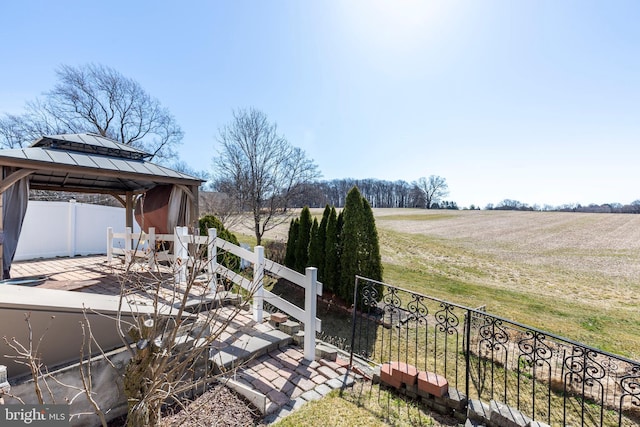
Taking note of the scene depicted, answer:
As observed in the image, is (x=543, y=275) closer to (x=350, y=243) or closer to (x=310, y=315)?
(x=350, y=243)

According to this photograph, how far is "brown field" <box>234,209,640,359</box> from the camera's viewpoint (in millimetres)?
7359

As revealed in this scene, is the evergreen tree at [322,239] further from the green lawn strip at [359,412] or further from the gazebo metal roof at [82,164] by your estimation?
the green lawn strip at [359,412]

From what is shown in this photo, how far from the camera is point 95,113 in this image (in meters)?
17.2

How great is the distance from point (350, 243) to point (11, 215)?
7.09 metres

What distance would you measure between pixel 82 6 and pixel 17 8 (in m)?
2.01

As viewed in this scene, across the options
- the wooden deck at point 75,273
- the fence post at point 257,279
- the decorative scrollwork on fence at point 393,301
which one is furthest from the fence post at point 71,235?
the decorative scrollwork on fence at point 393,301

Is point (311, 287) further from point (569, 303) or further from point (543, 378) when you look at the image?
point (569, 303)

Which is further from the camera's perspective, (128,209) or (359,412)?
(128,209)

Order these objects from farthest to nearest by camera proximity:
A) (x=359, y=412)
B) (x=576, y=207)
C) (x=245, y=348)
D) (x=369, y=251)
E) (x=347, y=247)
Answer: (x=576, y=207)
(x=347, y=247)
(x=369, y=251)
(x=245, y=348)
(x=359, y=412)

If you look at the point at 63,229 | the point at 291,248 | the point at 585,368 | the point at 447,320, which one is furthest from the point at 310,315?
the point at 63,229

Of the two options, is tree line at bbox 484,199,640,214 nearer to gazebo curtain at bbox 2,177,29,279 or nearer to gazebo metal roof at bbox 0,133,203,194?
gazebo metal roof at bbox 0,133,203,194

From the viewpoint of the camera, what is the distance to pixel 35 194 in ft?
42.7

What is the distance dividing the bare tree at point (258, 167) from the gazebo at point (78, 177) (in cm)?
719

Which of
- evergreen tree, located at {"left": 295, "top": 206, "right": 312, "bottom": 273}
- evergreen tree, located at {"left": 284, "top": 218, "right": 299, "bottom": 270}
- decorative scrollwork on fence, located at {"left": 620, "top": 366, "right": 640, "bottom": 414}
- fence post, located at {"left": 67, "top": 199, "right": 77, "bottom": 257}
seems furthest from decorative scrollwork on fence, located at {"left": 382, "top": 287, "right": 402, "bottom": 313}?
fence post, located at {"left": 67, "top": 199, "right": 77, "bottom": 257}
